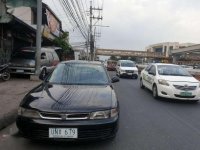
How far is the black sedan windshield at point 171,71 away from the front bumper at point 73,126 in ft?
25.8

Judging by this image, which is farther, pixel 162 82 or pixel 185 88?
pixel 162 82

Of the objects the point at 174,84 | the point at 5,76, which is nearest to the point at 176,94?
the point at 174,84

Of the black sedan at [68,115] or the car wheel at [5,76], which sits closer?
the black sedan at [68,115]

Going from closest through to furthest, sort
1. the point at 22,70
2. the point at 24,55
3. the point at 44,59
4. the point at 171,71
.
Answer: the point at 171,71 < the point at 22,70 < the point at 24,55 < the point at 44,59

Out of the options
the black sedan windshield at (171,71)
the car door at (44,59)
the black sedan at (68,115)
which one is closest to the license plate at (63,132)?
the black sedan at (68,115)

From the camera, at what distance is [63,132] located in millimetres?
4801

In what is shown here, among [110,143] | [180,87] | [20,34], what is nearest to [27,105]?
[110,143]

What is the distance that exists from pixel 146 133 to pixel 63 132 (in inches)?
92.5

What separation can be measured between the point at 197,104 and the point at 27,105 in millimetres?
7819

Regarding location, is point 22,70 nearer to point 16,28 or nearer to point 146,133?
point 16,28

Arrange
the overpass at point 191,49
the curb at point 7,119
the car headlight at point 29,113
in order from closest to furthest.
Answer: the car headlight at point 29,113 → the curb at point 7,119 → the overpass at point 191,49

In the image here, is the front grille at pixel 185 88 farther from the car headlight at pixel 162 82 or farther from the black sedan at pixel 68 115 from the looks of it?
the black sedan at pixel 68 115

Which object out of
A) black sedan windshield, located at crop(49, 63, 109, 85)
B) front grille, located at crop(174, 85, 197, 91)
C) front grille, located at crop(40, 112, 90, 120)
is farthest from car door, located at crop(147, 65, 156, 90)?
front grille, located at crop(40, 112, 90, 120)

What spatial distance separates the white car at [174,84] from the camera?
35.9 feet
